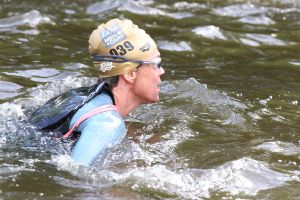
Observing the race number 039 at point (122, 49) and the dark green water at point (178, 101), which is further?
the race number 039 at point (122, 49)

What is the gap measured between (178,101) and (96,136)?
274 cm

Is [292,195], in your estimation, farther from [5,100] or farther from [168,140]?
[5,100]

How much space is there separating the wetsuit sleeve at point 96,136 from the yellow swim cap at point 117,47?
0.60 meters

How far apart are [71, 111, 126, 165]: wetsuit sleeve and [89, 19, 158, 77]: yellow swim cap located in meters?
0.60

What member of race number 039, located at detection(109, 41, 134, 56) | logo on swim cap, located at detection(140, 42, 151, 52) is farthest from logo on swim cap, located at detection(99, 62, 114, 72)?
logo on swim cap, located at detection(140, 42, 151, 52)

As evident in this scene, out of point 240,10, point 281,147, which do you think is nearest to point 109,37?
point 281,147

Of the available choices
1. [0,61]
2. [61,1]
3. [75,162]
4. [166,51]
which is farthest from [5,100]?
[61,1]

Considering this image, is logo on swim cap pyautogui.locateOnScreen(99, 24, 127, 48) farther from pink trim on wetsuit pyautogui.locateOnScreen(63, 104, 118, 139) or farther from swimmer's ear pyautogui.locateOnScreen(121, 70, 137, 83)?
pink trim on wetsuit pyautogui.locateOnScreen(63, 104, 118, 139)

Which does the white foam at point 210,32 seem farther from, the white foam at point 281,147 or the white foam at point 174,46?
the white foam at point 281,147

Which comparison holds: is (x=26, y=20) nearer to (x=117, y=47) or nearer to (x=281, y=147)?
(x=117, y=47)

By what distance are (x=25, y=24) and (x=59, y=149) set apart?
5.75m

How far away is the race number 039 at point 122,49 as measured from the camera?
→ 6336 millimetres

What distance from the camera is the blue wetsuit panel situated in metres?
5.63

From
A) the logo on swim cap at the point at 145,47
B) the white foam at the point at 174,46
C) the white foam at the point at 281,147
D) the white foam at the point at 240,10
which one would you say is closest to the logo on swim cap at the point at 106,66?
the logo on swim cap at the point at 145,47
